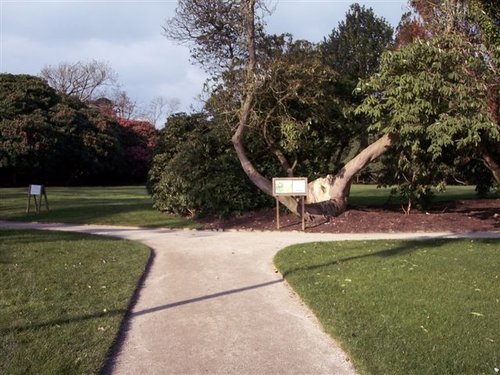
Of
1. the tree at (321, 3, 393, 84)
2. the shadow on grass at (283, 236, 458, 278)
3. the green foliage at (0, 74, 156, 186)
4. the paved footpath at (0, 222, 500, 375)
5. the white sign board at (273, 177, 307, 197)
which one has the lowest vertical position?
the paved footpath at (0, 222, 500, 375)

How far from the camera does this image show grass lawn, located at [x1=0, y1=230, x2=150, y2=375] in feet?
15.6

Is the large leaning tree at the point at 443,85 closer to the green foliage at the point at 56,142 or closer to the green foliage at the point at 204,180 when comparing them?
the green foliage at the point at 204,180

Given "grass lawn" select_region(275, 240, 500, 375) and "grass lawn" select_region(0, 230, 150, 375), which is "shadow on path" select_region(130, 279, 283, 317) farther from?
"grass lawn" select_region(275, 240, 500, 375)

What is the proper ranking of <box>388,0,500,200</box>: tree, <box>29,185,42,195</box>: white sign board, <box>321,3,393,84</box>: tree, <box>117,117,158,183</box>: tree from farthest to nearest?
<box>117,117,158,183</box>: tree < <box>321,3,393,84</box>: tree < <box>29,185,42,195</box>: white sign board < <box>388,0,500,200</box>: tree

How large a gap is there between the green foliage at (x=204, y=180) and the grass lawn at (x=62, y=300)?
16.8ft

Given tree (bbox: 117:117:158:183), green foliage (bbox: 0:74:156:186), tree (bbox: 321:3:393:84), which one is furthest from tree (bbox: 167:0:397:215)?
tree (bbox: 117:117:158:183)

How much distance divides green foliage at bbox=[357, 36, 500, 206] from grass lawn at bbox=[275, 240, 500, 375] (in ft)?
8.85

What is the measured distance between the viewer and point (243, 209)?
1648 cm

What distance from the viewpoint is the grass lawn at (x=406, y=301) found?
15.6 ft

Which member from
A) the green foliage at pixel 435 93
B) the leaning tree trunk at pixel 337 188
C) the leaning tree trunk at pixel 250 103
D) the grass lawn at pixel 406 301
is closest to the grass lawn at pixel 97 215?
the leaning tree trunk at pixel 250 103

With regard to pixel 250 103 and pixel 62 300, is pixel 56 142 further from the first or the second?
pixel 62 300

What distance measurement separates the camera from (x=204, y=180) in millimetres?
16953

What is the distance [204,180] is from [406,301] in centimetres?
1100

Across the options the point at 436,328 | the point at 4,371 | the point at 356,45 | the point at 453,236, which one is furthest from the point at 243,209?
the point at 356,45
